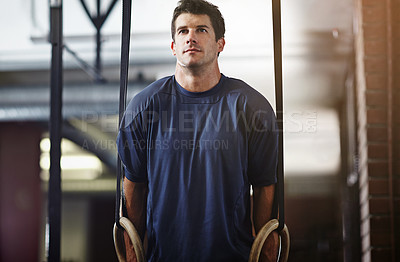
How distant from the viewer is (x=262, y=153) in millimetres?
1748

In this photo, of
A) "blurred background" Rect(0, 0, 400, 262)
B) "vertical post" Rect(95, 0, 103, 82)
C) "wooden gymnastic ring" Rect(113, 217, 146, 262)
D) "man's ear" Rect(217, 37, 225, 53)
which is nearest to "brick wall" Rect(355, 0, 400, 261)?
"blurred background" Rect(0, 0, 400, 262)

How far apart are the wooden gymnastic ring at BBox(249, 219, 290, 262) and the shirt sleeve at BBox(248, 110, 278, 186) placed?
0.16 meters

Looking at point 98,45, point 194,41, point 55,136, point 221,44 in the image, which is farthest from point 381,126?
point 98,45

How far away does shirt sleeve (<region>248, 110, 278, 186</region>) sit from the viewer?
1.74m

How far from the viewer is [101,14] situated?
236 centimetres

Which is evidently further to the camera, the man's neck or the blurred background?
the blurred background

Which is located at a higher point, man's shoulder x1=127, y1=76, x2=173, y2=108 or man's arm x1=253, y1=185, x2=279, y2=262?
man's shoulder x1=127, y1=76, x2=173, y2=108

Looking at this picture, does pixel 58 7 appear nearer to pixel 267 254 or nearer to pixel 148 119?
pixel 148 119

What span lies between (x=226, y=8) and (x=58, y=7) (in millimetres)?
773

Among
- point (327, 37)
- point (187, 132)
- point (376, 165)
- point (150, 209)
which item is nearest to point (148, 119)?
point (187, 132)

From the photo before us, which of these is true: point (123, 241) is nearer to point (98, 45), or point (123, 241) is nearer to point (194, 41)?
point (194, 41)

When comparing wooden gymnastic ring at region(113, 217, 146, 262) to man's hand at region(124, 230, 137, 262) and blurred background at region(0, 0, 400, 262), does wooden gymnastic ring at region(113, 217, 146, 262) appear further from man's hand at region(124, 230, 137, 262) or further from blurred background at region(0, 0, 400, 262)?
blurred background at region(0, 0, 400, 262)

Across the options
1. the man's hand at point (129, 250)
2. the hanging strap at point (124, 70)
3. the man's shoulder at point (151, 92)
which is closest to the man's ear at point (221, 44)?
the man's shoulder at point (151, 92)

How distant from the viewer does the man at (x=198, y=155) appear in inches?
67.6
